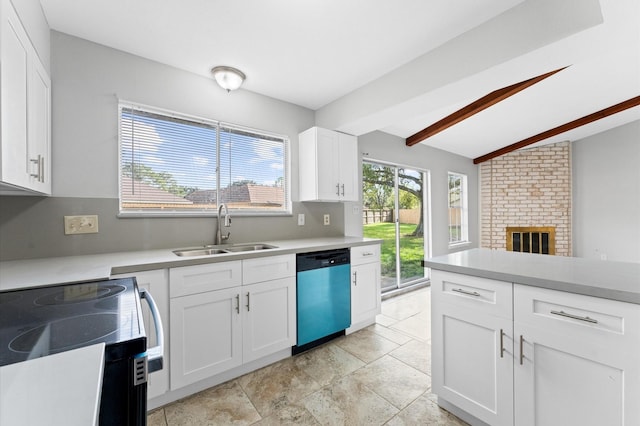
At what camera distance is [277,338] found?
2.13m

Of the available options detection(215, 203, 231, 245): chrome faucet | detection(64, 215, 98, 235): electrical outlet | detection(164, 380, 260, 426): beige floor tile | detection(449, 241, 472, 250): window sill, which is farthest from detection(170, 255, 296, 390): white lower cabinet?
detection(449, 241, 472, 250): window sill

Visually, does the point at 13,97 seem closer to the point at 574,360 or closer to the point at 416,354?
the point at 574,360

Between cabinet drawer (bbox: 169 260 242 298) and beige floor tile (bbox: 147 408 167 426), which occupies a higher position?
cabinet drawer (bbox: 169 260 242 298)

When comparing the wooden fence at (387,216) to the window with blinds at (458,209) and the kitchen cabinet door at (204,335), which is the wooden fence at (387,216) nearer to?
the window with blinds at (458,209)

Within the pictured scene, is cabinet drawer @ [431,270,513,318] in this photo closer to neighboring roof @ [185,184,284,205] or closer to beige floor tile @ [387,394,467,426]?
beige floor tile @ [387,394,467,426]

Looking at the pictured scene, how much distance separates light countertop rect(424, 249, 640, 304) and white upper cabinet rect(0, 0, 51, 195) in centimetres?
206

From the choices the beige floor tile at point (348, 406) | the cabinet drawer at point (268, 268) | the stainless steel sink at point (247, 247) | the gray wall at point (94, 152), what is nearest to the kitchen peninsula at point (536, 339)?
the beige floor tile at point (348, 406)

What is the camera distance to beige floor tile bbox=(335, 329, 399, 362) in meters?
2.30

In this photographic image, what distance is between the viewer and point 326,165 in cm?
288

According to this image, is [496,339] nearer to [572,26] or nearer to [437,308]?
[437,308]

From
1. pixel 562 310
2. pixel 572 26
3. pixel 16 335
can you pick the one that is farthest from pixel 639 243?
pixel 16 335

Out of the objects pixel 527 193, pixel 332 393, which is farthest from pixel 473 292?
pixel 527 193

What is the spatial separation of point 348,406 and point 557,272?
4.55ft

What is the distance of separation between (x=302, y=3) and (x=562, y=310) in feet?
6.84
